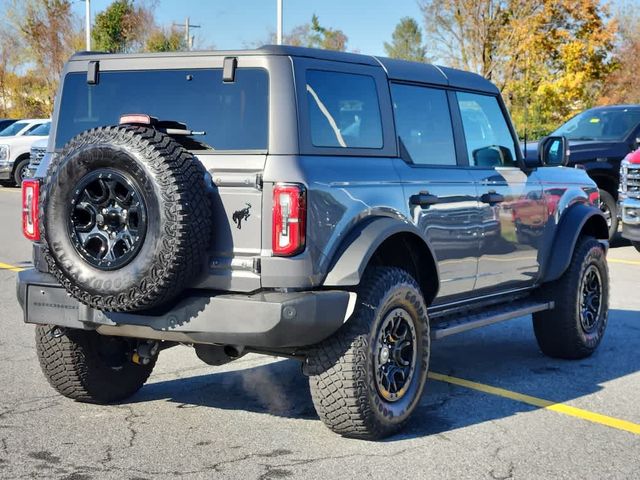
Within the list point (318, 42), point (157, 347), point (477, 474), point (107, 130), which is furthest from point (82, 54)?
point (318, 42)

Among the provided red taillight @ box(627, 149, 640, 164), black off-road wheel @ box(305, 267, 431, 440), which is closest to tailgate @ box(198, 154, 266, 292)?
black off-road wheel @ box(305, 267, 431, 440)

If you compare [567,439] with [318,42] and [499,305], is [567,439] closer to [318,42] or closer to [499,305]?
[499,305]

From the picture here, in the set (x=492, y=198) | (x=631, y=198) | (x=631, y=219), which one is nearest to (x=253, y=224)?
(x=492, y=198)

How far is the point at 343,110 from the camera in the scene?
211 inches

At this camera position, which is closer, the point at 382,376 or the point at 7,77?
the point at 382,376

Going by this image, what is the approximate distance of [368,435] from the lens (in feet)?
16.9

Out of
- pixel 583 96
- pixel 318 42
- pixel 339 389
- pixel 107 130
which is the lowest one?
pixel 339 389

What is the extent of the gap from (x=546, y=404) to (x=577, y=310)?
1.41m

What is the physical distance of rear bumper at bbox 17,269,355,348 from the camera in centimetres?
475

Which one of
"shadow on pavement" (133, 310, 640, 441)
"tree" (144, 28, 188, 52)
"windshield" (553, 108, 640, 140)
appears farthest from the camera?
"tree" (144, 28, 188, 52)

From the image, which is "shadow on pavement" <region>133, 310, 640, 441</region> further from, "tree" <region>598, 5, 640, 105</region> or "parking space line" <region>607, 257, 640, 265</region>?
"tree" <region>598, 5, 640, 105</region>

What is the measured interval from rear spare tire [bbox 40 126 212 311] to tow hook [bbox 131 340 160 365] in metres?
0.68

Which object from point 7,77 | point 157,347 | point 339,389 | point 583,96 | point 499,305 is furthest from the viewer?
point 7,77

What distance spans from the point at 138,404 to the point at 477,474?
2140 mm
